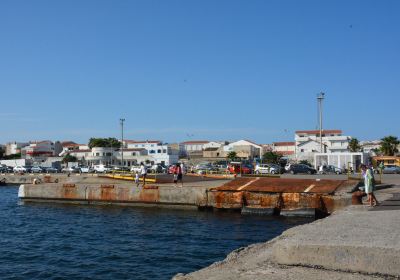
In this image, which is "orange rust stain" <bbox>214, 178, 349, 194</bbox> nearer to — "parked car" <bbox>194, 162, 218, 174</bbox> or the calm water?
the calm water

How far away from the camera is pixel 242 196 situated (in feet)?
86.8

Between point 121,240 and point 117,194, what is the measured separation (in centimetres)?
1263

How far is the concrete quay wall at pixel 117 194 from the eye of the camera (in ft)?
94.1

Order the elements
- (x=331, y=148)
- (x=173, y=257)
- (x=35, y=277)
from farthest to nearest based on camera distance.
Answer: (x=331, y=148)
(x=173, y=257)
(x=35, y=277)

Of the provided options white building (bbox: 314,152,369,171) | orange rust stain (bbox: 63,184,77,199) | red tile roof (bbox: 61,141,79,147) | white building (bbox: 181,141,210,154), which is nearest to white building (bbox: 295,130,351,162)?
white building (bbox: 314,152,369,171)

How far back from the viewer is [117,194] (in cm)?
3142

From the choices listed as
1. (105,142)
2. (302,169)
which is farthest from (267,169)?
(105,142)

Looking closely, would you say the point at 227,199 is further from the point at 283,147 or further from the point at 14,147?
the point at 14,147

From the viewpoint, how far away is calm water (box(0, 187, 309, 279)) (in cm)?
1428

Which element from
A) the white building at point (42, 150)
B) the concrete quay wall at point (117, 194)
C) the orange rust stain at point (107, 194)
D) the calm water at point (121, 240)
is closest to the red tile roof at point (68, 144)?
the white building at point (42, 150)

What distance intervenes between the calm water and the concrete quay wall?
3.77 feet

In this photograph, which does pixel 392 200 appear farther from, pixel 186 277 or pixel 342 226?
pixel 186 277

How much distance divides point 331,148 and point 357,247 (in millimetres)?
94703

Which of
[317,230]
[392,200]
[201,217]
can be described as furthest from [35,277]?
[392,200]
